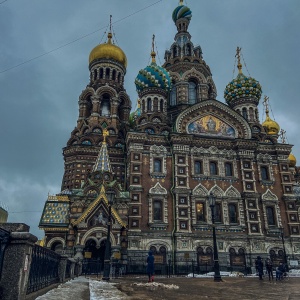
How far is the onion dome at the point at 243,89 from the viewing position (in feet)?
107

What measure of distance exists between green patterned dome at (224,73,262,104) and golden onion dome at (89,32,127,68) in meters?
12.7

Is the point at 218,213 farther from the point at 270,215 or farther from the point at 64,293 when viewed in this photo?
the point at 64,293

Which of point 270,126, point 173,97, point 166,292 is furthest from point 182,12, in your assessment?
point 166,292

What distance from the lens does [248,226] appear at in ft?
83.8

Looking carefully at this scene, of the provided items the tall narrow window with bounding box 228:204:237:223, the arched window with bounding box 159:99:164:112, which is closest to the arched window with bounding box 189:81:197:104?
the arched window with bounding box 159:99:164:112

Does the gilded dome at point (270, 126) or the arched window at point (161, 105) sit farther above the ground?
the gilded dome at point (270, 126)

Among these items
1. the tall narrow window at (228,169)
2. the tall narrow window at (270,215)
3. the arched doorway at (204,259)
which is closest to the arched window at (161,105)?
the tall narrow window at (228,169)

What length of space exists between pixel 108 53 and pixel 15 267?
33.2m

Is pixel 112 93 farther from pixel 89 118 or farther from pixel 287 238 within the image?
pixel 287 238

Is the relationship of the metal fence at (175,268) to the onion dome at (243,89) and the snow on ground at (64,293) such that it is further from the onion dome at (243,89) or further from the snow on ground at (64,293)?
the onion dome at (243,89)

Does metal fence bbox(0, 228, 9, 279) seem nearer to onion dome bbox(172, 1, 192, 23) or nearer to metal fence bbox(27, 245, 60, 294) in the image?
metal fence bbox(27, 245, 60, 294)

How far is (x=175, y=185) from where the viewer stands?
2542 cm

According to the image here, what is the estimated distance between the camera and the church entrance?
20281 mm

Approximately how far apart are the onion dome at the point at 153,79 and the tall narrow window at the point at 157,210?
1197 cm
